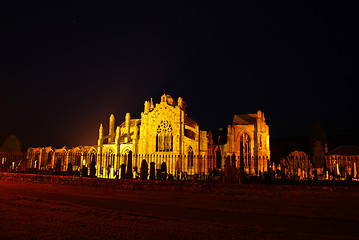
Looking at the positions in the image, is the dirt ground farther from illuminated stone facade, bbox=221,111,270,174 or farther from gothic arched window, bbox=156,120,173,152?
gothic arched window, bbox=156,120,173,152

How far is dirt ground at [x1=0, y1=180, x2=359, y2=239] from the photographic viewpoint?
7.13 m

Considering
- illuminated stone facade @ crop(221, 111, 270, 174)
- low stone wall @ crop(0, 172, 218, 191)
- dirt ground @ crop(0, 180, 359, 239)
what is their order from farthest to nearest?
illuminated stone facade @ crop(221, 111, 270, 174)
low stone wall @ crop(0, 172, 218, 191)
dirt ground @ crop(0, 180, 359, 239)

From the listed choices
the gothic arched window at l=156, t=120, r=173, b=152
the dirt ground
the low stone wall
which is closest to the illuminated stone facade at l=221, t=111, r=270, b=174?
the gothic arched window at l=156, t=120, r=173, b=152

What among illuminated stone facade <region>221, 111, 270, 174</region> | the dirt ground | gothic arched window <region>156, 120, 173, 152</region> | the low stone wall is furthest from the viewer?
gothic arched window <region>156, 120, 173, 152</region>

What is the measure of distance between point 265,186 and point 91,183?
11528mm

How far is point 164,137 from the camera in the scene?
40281mm

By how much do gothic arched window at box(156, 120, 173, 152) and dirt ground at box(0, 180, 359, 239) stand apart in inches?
969

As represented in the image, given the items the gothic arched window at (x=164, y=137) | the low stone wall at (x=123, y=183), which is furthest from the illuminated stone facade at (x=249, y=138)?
the low stone wall at (x=123, y=183)

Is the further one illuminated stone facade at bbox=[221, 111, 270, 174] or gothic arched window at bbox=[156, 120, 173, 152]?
gothic arched window at bbox=[156, 120, 173, 152]

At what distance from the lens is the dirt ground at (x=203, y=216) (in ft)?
23.4

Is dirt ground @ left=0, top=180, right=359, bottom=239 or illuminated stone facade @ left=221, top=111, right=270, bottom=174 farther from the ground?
illuminated stone facade @ left=221, top=111, right=270, bottom=174

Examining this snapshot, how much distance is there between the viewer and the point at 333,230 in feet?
25.6

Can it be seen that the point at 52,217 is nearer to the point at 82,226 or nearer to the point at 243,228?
the point at 82,226

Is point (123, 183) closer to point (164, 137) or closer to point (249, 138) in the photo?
point (164, 137)
